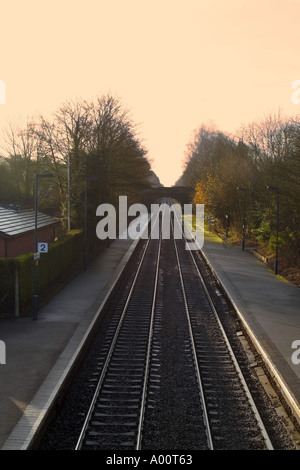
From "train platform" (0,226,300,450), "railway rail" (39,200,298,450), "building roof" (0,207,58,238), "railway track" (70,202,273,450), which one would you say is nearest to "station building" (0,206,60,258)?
"building roof" (0,207,58,238)

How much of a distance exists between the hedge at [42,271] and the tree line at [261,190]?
11.9 meters

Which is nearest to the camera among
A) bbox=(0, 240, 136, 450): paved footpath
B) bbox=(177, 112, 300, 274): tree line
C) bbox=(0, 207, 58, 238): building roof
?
bbox=(0, 240, 136, 450): paved footpath

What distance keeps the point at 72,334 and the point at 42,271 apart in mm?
6523

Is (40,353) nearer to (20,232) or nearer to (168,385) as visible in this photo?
(168,385)

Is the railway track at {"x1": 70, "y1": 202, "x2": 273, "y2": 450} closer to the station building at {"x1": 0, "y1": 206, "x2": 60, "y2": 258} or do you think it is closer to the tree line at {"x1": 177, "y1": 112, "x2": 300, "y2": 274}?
the station building at {"x1": 0, "y1": 206, "x2": 60, "y2": 258}

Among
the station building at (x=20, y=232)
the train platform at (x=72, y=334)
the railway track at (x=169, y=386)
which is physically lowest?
the railway track at (x=169, y=386)

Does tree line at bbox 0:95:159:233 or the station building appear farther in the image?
tree line at bbox 0:95:159:233

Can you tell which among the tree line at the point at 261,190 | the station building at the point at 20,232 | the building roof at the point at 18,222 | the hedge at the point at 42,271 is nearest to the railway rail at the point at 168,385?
the hedge at the point at 42,271

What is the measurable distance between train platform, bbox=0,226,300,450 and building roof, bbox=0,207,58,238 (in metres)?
3.86

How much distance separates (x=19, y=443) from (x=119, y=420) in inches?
93.3

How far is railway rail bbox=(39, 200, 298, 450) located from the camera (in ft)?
33.1

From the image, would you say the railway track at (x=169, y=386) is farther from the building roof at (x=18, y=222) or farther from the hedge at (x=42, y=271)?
the building roof at (x=18, y=222)

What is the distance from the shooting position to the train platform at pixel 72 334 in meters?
11.0

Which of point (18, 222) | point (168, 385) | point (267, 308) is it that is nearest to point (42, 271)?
point (18, 222)
